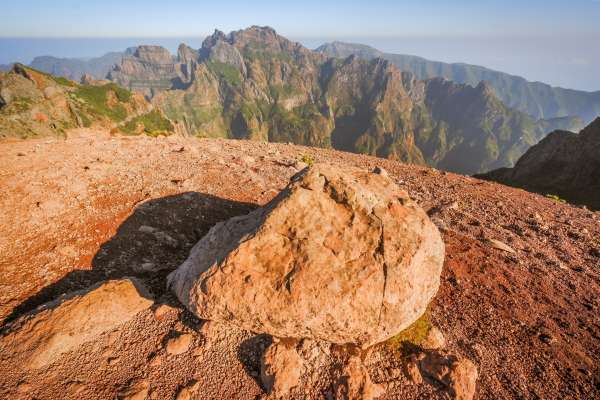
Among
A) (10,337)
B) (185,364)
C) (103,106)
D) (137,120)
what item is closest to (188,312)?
(185,364)

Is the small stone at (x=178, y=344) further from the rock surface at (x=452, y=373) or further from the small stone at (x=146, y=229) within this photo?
the rock surface at (x=452, y=373)

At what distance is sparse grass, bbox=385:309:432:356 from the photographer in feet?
34.3

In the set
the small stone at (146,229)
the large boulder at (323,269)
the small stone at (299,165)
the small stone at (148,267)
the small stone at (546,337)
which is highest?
the large boulder at (323,269)

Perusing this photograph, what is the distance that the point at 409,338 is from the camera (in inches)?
422

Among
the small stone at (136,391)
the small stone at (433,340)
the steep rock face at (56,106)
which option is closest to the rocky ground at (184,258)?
the small stone at (136,391)

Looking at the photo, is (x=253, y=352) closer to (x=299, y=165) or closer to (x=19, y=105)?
(x=299, y=165)

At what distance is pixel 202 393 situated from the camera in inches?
350

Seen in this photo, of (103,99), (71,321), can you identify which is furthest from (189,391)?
(103,99)

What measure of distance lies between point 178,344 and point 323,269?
17.6ft

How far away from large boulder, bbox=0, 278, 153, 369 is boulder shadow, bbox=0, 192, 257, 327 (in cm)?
113

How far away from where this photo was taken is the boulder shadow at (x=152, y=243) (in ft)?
40.2

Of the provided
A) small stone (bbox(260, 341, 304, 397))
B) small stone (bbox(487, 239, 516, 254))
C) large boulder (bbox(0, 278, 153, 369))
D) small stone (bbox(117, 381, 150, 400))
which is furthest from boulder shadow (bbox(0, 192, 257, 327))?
small stone (bbox(487, 239, 516, 254))

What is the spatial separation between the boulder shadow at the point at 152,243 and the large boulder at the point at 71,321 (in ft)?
3.72

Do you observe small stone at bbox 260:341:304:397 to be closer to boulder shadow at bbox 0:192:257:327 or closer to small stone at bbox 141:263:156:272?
boulder shadow at bbox 0:192:257:327
